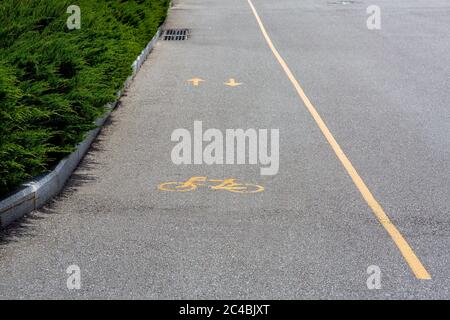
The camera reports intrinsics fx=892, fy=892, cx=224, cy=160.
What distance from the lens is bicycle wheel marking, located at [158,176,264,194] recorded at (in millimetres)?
10242

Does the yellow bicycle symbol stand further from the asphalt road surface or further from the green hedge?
the green hedge

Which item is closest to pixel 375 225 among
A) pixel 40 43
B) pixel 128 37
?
pixel 40 43

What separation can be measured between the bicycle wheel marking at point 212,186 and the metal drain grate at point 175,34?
657 inches

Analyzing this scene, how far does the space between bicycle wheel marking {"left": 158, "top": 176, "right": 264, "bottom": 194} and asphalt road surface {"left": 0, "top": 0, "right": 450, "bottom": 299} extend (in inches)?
4.5

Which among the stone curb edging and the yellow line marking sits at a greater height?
the stone curb edging

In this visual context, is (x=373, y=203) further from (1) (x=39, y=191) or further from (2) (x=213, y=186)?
(1) (x=39, y=191)

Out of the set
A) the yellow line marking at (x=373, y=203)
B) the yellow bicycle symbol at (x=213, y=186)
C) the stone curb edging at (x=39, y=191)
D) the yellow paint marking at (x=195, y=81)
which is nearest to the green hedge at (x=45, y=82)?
the stone curb edging at (x=39, y=191)

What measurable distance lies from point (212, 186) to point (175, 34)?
18305mm

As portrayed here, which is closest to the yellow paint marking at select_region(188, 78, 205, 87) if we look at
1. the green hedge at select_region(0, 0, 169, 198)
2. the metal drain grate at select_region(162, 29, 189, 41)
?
the green hedge at select_region(0, 0, 169, 198)

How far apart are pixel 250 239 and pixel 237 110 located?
7.16 m

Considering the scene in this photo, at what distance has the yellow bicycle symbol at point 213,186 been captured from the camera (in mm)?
10248

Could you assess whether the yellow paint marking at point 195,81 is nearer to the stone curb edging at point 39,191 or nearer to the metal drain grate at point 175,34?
the stone curb edging at point 39,191

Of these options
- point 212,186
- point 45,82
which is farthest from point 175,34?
point 45,82

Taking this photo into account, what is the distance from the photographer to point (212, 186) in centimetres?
1043
